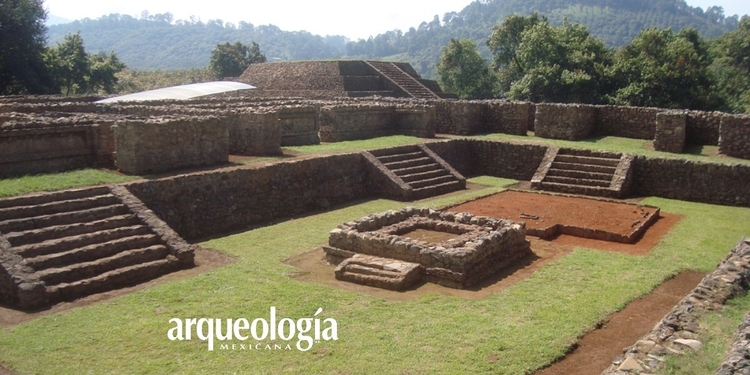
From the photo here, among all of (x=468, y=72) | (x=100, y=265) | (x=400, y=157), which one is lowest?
(x=100, y=265)

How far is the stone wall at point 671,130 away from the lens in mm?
18312

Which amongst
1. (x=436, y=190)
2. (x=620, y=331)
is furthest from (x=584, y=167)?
(x=620, y=331)

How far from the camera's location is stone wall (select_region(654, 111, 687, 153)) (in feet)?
60.1

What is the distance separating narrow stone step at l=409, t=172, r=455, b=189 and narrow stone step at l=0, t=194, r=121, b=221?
7915mm

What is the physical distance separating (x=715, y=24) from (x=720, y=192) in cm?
19174

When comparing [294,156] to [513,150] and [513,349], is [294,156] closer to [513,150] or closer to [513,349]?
[513,150]

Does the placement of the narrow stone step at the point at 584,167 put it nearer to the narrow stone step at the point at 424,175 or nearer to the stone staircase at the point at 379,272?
the narrow stone step at the point at 424,175

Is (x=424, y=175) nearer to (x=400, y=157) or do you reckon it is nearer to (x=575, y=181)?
(x=400, y=157)

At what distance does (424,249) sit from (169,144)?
6.68m

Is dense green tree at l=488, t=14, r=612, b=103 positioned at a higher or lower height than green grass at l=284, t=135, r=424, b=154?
higher

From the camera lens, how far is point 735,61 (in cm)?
3731

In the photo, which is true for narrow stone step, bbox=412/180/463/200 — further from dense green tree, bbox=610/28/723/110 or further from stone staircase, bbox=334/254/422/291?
dense green tree, bbox=610/28/723/110

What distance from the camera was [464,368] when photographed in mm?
6602

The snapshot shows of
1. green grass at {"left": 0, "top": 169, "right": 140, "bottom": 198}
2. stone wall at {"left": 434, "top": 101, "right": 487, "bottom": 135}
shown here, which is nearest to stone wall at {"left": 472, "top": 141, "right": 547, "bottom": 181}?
stone wall at {"left": 434, "top": 101, "right": 487, "bottom": 135}
